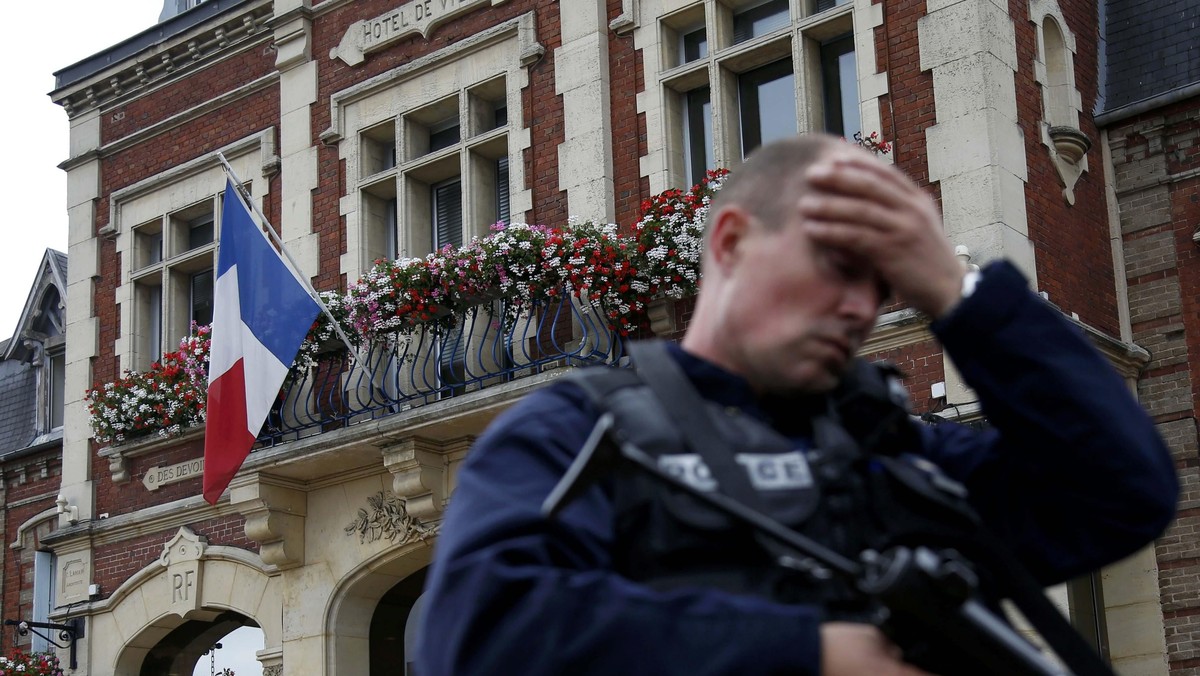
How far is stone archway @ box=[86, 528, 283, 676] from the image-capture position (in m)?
12.7

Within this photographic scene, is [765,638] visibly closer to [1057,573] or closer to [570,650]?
[570,650]

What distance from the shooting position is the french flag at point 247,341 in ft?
37.5

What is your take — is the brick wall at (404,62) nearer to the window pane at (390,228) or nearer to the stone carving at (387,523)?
the window pane at (390,228)

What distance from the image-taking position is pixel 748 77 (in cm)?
1133

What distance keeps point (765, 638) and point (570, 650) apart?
21cm

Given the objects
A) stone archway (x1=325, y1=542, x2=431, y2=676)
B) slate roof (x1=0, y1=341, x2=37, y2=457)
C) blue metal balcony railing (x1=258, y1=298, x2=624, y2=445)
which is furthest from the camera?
slate roof (x1=0, y1=341, x2=37, y2=457)

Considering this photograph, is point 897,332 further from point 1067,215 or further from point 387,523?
point 387,523

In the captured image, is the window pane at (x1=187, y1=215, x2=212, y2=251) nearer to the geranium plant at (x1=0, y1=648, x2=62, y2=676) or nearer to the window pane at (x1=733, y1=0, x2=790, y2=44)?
the geranium plant at (x1=0, y1=648, x2=62, y2=676)

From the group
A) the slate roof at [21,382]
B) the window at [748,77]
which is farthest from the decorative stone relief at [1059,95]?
the slate roof at [21,382]

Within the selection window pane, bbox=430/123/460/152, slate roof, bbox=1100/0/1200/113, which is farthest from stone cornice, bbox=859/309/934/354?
window pane, bbox=430/123/460/152

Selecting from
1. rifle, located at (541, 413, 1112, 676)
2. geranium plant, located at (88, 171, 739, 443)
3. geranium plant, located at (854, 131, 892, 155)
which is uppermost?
geranium plant, located at (854, 131, 892, 155)

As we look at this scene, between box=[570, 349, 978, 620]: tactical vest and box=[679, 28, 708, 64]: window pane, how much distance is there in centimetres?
981

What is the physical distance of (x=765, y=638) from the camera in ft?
5.45

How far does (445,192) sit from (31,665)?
5.65 m
